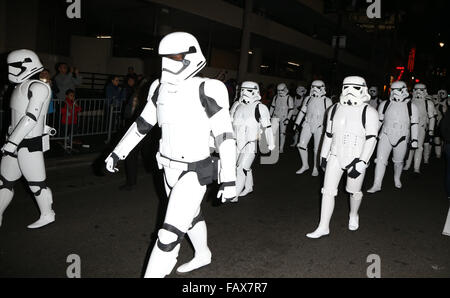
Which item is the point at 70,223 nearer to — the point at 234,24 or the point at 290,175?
the point at 290,175

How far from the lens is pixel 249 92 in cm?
594

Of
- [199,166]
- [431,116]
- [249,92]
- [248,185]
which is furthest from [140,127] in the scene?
[431,116]

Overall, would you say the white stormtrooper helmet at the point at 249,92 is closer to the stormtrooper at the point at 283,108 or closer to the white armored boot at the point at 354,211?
the white armored boot at the point at 354,211

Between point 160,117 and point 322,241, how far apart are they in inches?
104

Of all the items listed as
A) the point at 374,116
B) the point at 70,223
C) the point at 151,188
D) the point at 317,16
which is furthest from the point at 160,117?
the point at 317,16

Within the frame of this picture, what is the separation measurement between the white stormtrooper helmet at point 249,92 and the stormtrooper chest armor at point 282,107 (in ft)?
17.1

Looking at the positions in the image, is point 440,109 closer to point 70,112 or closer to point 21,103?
point 70,112

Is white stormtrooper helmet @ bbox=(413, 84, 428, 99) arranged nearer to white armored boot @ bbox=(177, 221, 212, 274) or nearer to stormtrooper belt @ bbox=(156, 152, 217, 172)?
white armored boot @ bbox=(177, 221, 212, 274)

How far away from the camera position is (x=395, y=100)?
23.7ft

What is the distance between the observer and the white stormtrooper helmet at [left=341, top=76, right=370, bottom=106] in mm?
4648

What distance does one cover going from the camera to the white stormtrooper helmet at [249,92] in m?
5.92

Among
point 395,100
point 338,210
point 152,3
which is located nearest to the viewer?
point 338,210

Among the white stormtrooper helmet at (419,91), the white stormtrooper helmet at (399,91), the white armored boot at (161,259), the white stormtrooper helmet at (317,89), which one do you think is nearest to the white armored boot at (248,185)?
the white stormtrooper helmet at (317,89)
